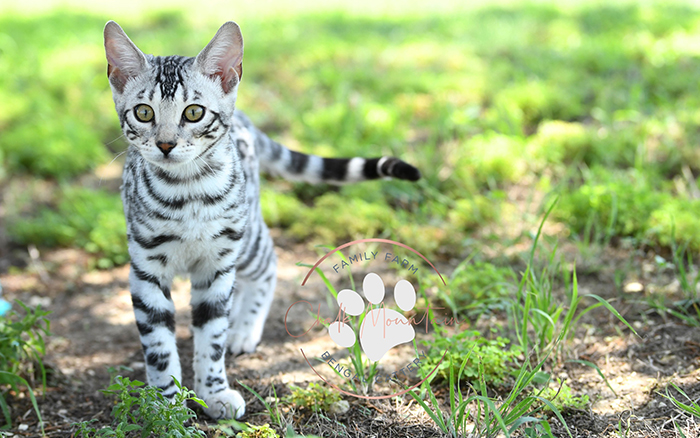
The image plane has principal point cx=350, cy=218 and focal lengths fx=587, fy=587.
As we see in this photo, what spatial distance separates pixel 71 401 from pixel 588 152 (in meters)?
4.04

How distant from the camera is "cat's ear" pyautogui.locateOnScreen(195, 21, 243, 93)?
2.21 m

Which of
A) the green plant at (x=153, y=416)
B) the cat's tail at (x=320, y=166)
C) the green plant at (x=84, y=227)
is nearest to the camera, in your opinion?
the green plant at (x=153, y=416)

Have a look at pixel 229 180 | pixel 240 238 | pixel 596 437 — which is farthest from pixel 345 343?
pixel 596 437

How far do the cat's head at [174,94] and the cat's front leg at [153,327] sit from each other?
0.54 m

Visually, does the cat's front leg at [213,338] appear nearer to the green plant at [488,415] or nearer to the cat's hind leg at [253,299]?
the cat's hind leg at [253,299]

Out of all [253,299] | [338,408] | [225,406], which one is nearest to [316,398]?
[338,408]

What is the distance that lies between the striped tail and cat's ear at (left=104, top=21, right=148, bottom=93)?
3.23 ft

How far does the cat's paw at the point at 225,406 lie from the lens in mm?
2510

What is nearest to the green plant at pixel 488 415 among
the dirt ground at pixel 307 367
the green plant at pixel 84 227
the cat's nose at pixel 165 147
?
the dirt ground at pixel 307 367

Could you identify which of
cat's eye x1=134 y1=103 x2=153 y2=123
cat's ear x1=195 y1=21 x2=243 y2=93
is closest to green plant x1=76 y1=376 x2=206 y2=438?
cat's eye x1=134 y1=103 x2=153 y2=123

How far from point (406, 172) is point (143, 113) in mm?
1105

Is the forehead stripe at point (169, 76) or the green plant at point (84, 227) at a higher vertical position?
the forehead stripe at point (169, 76)

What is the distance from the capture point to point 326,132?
5.32m

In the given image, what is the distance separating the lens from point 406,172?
8.44 feet
